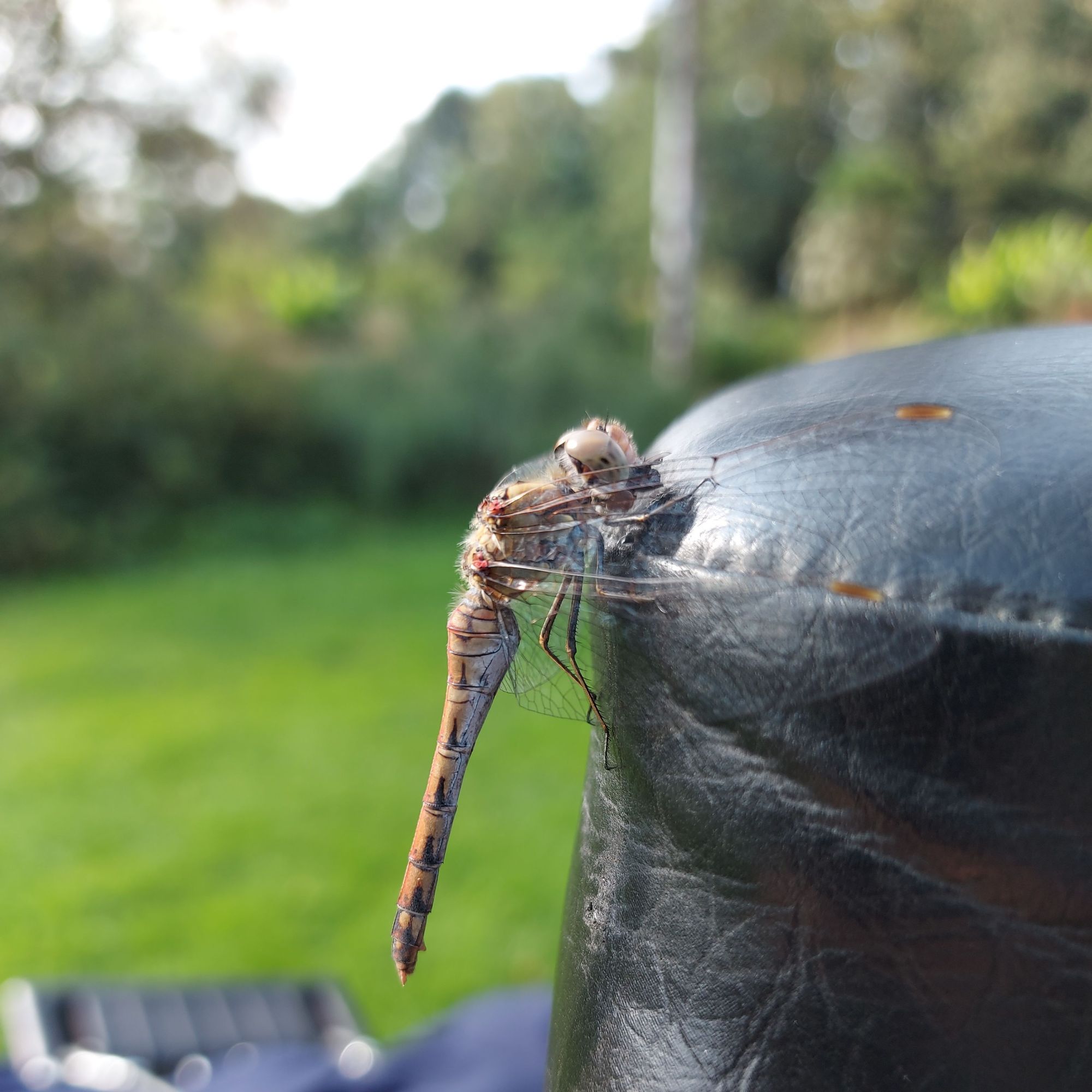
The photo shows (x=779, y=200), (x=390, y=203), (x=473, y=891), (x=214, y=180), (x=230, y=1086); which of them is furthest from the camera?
(x=390, y=203)

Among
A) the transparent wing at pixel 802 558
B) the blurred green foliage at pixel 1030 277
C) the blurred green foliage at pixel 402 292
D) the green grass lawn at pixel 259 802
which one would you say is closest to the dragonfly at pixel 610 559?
the transparent wing at pixel 802 558

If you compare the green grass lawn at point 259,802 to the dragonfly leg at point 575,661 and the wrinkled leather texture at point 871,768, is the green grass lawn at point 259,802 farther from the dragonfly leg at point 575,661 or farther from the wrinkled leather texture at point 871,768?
the wrinkled leather texture at point 871,768

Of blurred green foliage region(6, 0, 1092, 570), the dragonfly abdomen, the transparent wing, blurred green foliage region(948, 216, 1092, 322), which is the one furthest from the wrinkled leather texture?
blurred green foliage region(948, 216, 1092, 322)

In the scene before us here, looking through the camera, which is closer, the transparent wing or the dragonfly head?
the transparent wing

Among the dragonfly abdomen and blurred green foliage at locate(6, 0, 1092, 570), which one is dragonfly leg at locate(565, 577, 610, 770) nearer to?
the dragonfly abdomen

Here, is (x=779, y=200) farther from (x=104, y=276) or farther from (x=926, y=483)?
(x=926, y=483)

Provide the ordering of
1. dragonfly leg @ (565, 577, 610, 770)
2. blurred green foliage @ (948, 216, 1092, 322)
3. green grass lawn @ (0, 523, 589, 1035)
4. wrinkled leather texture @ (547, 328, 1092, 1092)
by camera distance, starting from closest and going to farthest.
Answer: wrinkled leather texture @ (547, 328, 1092, 1092), dragonfly leg @ (565, 577, 610, 770), green grass lawn @ (0, 523, 589, 1035), blurred green foliage @ (948, 216, 1092, 322)

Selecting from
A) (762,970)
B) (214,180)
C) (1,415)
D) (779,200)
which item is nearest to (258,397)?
(1,415)
